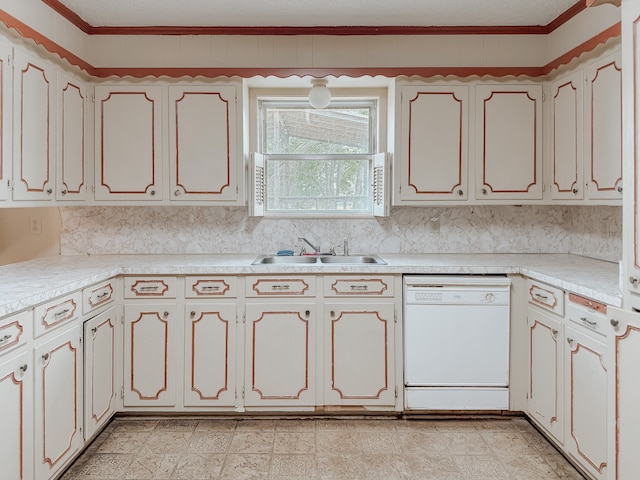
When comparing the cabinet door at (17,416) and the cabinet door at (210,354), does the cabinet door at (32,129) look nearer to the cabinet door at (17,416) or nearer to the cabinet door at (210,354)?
the cabinet door at (17,416)

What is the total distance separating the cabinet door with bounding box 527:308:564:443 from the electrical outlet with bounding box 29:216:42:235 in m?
3.20

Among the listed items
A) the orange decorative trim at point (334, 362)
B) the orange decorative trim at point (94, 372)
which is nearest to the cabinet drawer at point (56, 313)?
the orange decorative trim at point (94, 372)

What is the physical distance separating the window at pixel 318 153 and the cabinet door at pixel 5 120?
165 centimetres

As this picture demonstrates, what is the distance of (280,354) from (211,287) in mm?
561

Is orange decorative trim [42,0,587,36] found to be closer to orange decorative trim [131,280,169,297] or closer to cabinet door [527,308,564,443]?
orange decorative trim [131,280,169,297]

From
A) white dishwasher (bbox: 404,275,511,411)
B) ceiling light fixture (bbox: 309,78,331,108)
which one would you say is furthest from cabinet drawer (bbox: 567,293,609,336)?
ceiling light fixture (bbox: 309,78,331,108)

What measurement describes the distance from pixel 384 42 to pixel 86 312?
2393mm

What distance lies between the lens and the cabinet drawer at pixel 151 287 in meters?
2.83

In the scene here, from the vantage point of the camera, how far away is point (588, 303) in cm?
214

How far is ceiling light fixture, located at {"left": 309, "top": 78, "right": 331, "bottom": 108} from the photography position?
3.20 metres

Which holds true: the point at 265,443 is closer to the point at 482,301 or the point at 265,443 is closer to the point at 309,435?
the point at 309,435

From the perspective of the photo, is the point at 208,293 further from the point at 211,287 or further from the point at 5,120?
the point at 5,120

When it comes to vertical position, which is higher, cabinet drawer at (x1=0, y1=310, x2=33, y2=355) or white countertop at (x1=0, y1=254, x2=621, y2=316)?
white countertop at (x1=0, y1=254, x2=621, y2=316)

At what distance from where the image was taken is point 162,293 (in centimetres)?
283
